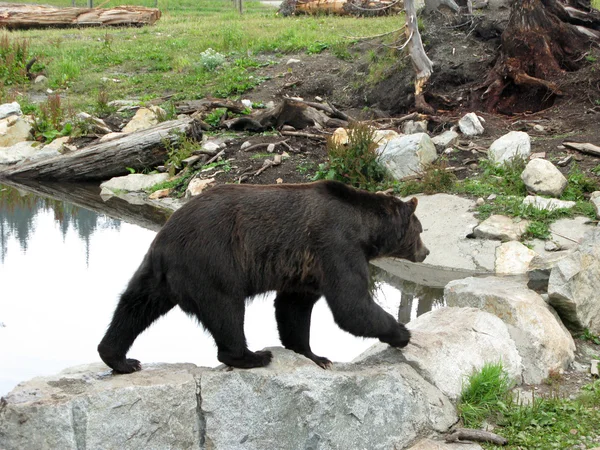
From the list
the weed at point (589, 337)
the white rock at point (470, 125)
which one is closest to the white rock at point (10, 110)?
the white rock at point (470, 125)

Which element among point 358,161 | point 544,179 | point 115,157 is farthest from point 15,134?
point 544,179

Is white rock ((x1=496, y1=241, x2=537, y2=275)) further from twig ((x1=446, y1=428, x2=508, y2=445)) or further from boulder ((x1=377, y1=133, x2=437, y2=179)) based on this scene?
twig ((x1=446, y1=428, x2=508, y2=445))

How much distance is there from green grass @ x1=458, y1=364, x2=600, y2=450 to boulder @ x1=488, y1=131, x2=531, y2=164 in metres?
6.50

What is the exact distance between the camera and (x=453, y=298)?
739 centimetres

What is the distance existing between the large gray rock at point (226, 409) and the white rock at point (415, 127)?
921cm

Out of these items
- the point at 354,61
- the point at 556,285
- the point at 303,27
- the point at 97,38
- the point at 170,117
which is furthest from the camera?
the point at 97,38

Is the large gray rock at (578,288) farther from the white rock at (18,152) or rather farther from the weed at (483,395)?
the white rock at (18,152)

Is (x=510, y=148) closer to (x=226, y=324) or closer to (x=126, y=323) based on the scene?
(x=226, y=324)

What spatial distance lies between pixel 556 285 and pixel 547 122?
7492mm

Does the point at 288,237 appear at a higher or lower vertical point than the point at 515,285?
higher

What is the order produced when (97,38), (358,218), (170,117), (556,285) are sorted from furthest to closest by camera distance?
(97,38), (170,117), (556,285), (358,218)

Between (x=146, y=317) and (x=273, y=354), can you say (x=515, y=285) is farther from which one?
(x=146, y=317)

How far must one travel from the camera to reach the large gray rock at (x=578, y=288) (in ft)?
23.5

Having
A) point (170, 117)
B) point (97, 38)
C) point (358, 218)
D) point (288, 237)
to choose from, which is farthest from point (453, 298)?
point (97, 38)
